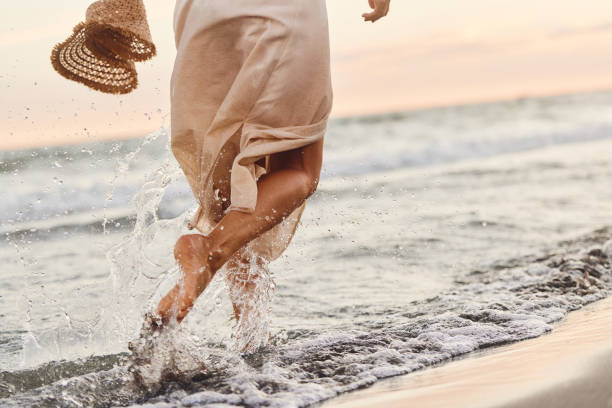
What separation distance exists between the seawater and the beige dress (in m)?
0.53

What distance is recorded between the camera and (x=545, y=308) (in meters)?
3.62

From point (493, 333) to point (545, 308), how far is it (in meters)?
0.55

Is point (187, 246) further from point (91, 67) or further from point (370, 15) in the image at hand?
point (370, 15)

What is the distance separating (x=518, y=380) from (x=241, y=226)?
1.05 metres

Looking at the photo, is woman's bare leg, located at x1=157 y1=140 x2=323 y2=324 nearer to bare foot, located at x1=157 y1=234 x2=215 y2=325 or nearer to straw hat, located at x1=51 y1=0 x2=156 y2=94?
bare foot, located at x1=157 y1=234 x2=215 y2=325

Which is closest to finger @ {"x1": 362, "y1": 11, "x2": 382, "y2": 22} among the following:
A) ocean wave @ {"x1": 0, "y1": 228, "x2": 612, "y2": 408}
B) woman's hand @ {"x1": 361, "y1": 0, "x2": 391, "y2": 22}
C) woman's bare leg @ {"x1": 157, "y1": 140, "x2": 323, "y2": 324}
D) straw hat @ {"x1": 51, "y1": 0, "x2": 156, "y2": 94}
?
woman's hand @ {"x1": 361, "y1": 0, "x2": 391, "y2": 22}

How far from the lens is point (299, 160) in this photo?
2.86 meters

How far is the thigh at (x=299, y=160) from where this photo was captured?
112 inches

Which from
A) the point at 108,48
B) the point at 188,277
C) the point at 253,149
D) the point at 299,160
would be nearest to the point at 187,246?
the point at 188,277

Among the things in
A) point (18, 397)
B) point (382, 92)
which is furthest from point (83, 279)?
point (382, 92)

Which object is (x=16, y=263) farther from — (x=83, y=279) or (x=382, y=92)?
(x=382, y=92)

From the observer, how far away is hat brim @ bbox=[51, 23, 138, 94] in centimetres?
300

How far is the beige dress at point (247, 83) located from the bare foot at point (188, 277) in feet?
0.68

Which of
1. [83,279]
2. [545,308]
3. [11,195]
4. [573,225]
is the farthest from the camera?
[11,195]
